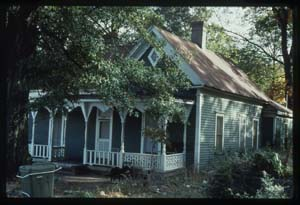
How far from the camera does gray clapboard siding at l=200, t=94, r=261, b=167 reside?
33.8 ft

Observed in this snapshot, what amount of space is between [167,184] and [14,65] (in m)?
3.97

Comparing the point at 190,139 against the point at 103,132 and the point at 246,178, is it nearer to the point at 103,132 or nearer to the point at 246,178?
the point at 103,132

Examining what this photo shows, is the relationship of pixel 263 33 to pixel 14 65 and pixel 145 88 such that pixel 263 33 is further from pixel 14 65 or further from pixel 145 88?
pixel 14 65

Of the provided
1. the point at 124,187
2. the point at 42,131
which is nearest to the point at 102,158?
the point at 124,187

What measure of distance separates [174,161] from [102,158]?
6.19 ft

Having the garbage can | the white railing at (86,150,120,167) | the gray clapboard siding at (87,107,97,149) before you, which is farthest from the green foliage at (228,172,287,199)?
the gray clapboard siding at (87,107,97,149)

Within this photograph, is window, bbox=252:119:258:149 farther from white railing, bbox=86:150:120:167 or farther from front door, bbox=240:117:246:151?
white railing, bbox=86:150:120:167

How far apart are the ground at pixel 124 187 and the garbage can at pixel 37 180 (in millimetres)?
1016

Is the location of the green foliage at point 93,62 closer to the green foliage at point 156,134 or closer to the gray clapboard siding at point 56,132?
the green foliage at point 156,134

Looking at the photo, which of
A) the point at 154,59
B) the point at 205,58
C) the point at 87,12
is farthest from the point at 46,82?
the point at 205,58

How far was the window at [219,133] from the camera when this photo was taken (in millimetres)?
10828

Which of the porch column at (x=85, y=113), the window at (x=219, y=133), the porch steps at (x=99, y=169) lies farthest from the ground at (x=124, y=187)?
the window at (x=219, y=133)

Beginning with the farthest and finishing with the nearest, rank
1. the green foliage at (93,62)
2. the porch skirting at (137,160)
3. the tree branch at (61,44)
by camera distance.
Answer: the porch skirting at (137,160) → the tree branch at (61,44) → the green foliage at (93,62)

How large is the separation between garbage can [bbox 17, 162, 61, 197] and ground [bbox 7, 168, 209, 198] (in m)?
1.02
